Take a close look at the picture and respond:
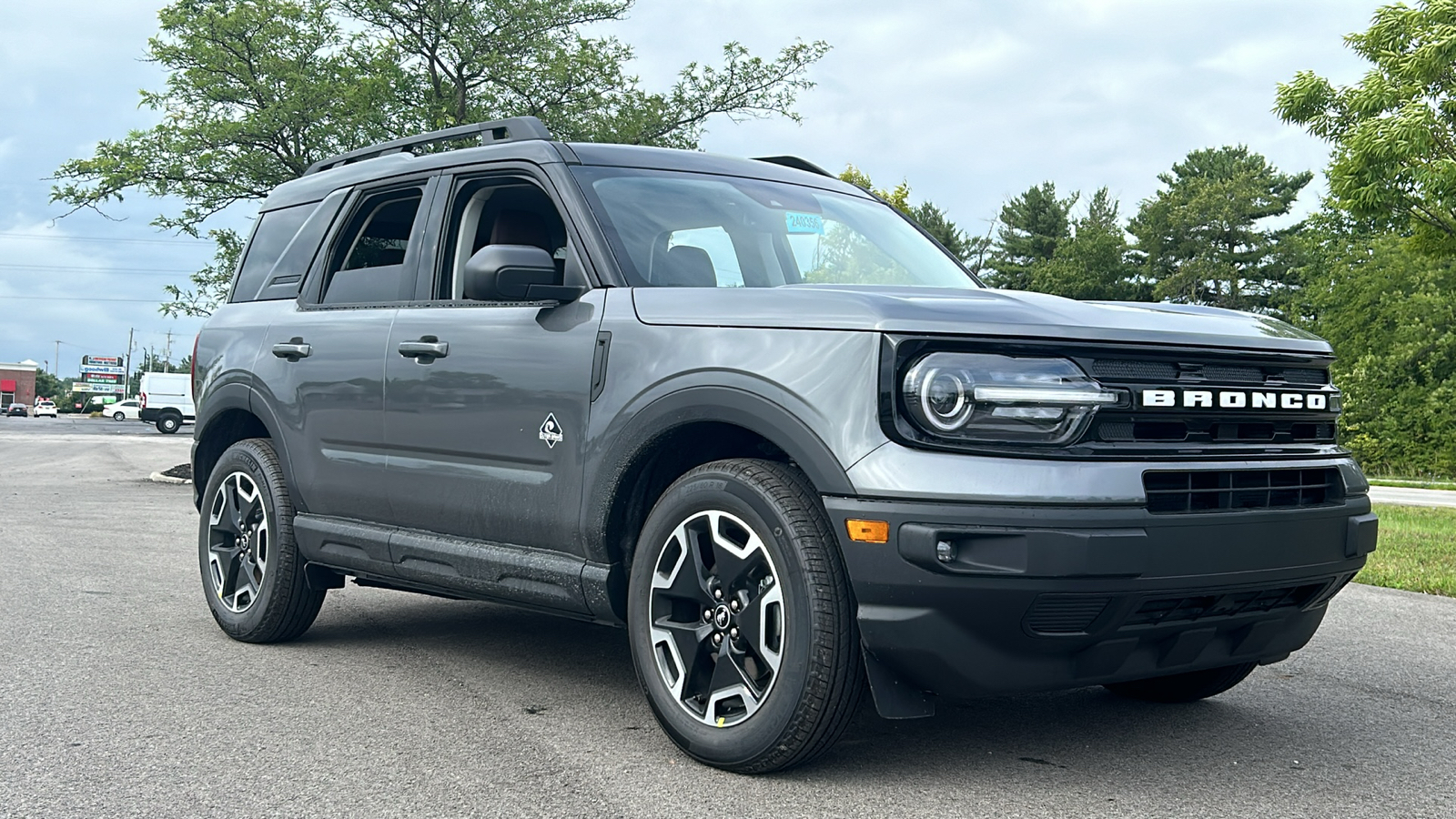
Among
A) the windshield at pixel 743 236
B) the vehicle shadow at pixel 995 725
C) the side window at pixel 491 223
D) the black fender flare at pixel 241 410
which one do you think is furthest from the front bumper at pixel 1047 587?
the black fender flare at pixel 241 410

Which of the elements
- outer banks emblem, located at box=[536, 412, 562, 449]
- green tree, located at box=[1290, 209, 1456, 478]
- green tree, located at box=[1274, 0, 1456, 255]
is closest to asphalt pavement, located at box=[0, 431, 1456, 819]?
outer banks emblem, located at box=[536, 412, 562, 449]

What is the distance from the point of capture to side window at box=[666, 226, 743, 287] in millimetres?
4434

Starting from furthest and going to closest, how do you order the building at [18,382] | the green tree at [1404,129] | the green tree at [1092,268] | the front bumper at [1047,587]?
the building at [18,382] < the green tree at [1092,268] < the green tree at [1404,129] < the front bumper at [1047,587]

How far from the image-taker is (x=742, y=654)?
3781 millimetres

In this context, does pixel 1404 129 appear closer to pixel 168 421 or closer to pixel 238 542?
pixel 238 542

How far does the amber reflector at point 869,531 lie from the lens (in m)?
3.38

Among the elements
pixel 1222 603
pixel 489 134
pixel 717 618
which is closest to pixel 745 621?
pixel 717 618

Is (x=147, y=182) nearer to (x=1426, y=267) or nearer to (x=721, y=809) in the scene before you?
(x=721, y=809)

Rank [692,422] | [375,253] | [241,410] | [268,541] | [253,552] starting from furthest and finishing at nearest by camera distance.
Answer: [241,410]
[253,552]
[268,541]
[375,253]
[692,422]

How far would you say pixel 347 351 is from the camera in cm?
530

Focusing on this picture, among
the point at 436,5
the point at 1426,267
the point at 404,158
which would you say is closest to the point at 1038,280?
the point at 1426,267

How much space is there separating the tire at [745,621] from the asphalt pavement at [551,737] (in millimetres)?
152

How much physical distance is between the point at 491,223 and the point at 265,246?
5.90ft

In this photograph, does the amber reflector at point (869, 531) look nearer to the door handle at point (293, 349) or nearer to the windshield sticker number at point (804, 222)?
the windshield sticker number at point (804, 222)
